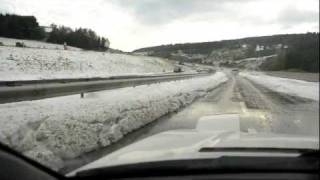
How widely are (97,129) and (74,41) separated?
11614 cm

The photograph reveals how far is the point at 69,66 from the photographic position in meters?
64.6

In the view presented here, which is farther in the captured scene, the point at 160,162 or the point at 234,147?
the point at 234,147

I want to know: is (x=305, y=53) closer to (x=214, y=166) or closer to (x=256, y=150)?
(x=256, y=150)

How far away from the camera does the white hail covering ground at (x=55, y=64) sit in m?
48.8

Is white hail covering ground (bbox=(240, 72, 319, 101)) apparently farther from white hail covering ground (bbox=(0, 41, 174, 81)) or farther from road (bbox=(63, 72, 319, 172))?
white hail covering ground (bbox=(0, 41, 174, 81))

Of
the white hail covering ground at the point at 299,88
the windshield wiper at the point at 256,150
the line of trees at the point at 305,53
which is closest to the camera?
the windshield wiper at the point at 256,150

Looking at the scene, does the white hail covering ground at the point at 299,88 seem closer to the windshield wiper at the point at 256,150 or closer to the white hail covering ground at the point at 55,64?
the white hail covering ground at the point at 55,64

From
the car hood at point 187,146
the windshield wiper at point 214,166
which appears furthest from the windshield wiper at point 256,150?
the windshield wiper at point 214,166

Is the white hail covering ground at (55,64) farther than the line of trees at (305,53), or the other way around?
the white hail covering ground at (55,64)

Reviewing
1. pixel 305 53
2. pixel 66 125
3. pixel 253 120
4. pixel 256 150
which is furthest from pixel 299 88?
pixel 256 150

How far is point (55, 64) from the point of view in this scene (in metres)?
61.3

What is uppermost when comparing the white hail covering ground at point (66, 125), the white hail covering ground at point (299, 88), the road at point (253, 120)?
the white hail covering ground at point (66, 125)

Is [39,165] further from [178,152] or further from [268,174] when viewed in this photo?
[268,174]

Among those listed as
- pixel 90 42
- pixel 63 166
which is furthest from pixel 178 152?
pixel 90 42
